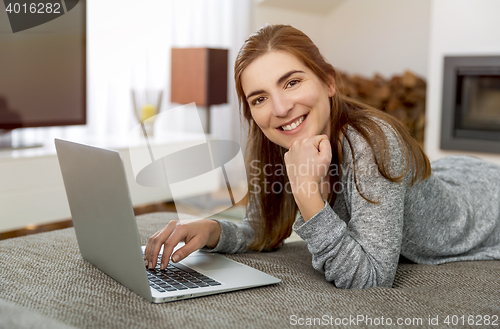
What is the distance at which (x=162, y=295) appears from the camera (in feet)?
2.74

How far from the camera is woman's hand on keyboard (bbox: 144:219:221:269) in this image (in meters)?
1.04

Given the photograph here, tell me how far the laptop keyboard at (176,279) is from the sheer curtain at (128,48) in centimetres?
218

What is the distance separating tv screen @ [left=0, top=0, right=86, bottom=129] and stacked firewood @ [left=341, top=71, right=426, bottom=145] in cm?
232

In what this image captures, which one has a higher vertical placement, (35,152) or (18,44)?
(18,44)

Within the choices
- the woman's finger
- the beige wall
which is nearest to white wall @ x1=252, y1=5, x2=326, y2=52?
the beige wall

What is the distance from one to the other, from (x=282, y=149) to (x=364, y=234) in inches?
16.3

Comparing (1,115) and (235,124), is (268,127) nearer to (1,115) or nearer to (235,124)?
(1,115)

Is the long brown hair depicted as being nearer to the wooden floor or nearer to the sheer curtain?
the sheer curtain

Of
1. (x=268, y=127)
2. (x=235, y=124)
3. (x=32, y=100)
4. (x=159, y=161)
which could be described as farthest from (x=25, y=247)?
(x=235, y=124)

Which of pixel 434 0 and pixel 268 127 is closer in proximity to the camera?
pixel 268 127

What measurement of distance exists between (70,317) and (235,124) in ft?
12.6

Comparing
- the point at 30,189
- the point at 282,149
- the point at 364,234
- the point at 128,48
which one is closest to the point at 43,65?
the point at 30,189

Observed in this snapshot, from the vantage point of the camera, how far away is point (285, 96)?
1.12m

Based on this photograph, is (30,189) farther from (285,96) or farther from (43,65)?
(285,96)
